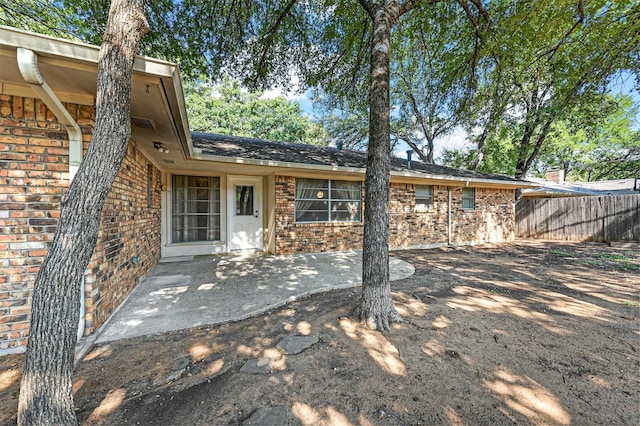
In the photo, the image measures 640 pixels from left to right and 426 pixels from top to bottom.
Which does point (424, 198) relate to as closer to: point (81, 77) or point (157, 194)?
point (157, 194)

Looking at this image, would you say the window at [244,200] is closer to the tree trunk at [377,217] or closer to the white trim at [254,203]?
the white trim at [254,203]

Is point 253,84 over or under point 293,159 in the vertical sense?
over

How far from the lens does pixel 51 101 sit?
2178 mm

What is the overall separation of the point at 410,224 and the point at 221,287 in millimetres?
6560

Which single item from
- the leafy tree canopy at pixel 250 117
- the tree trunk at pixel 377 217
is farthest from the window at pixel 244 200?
the leafy tree canopy at pixel 250 117

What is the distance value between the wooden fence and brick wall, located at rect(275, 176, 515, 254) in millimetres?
1915

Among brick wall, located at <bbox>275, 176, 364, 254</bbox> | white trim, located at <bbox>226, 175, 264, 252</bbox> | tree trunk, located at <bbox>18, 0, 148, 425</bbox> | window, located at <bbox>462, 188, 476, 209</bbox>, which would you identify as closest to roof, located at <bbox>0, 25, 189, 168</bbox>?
tree trunk, located at <bbox>18, 0, 148, 425</bbox>

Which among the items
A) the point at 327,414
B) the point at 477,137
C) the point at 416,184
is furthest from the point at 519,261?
the point at 477,137

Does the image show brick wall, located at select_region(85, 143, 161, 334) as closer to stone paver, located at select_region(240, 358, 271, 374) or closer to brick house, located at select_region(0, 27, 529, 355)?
brick house, located at select_region(0, 27, 529, 355)

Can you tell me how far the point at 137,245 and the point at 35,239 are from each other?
6.35 ft

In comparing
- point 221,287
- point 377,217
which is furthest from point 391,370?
point 221,287

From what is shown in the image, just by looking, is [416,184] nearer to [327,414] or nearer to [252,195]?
[252,195]

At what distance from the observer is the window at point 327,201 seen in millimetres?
7234

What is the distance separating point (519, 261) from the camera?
22.5 ft
